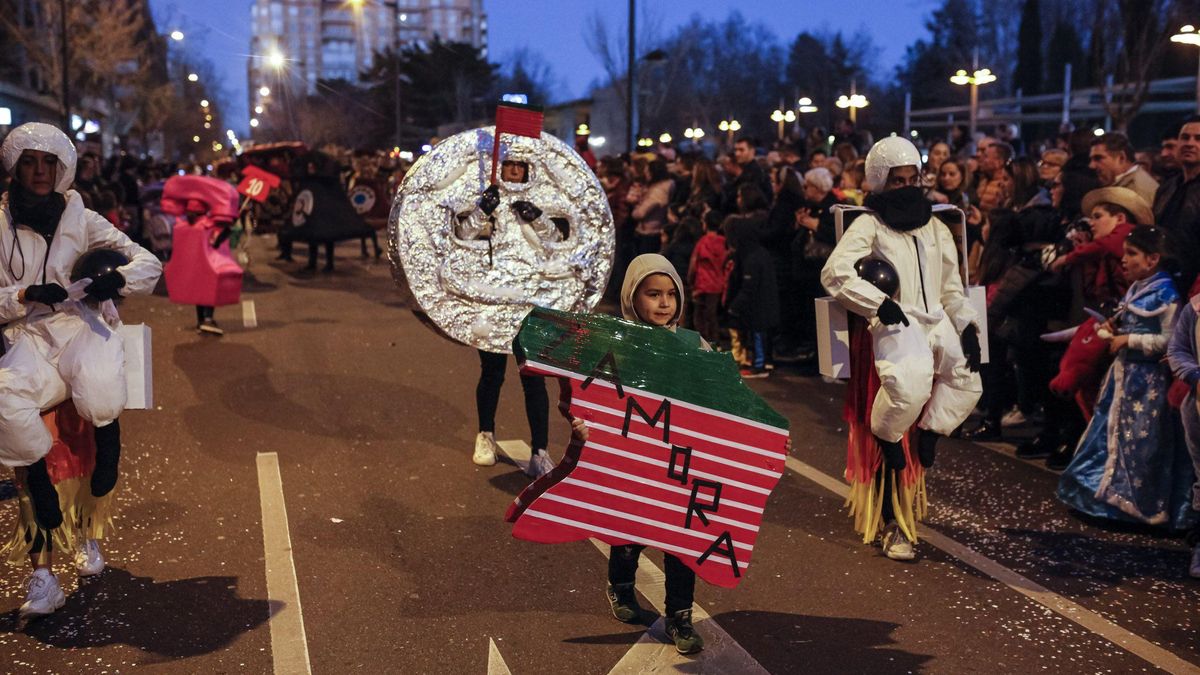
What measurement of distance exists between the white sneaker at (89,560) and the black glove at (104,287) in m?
1.24

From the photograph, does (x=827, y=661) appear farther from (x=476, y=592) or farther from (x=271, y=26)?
(x=271, y=26)

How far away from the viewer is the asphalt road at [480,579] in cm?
477

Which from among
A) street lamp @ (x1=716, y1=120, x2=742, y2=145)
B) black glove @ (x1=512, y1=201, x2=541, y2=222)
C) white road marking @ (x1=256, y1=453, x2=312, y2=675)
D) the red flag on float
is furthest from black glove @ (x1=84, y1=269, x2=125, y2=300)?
street lamp @ (x1=716, y1=120, x2=742, y2=145)

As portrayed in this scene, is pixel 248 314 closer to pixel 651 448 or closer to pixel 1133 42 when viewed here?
pixel 651 448

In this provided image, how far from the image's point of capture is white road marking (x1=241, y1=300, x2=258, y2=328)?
13.6 m

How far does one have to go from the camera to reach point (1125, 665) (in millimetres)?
4719

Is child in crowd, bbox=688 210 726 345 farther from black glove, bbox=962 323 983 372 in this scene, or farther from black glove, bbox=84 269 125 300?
black glove, bbox=84 269 125 300

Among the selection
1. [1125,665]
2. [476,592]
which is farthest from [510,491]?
[1125,665]

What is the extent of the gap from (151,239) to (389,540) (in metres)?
16.2

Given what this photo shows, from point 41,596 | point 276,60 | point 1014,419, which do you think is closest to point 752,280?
point 1014,419

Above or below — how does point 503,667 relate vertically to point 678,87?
below

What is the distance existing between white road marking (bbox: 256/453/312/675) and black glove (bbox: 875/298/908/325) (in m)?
2.94

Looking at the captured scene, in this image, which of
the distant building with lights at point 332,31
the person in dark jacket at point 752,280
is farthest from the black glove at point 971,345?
the distant building with lights at point 332,31

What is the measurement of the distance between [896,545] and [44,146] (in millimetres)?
4378
